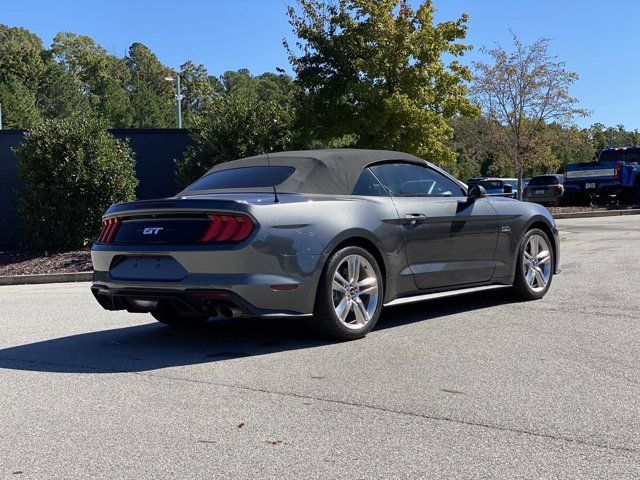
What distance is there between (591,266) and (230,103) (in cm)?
865

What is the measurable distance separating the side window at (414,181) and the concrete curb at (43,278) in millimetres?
7355

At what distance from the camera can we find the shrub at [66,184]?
1488 cm

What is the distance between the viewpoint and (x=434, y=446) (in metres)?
3.66

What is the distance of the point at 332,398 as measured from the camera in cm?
453

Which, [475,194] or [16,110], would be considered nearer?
[475,194]

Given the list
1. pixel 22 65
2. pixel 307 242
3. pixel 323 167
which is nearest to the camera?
pixel 307 242

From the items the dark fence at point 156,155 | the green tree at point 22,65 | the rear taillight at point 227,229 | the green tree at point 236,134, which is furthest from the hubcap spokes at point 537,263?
the green tree at point 22,65

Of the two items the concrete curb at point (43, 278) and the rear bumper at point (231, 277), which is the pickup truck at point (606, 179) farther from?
the rear bumper at point (231, 277)

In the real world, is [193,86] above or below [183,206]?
above

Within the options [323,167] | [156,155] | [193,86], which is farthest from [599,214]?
[193,86]

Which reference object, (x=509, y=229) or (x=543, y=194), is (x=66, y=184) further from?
(x=543, y=194)

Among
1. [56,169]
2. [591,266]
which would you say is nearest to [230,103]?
[56,169]

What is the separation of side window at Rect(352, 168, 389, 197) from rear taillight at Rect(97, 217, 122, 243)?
6.52 feet

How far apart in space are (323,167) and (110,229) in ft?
6.07
